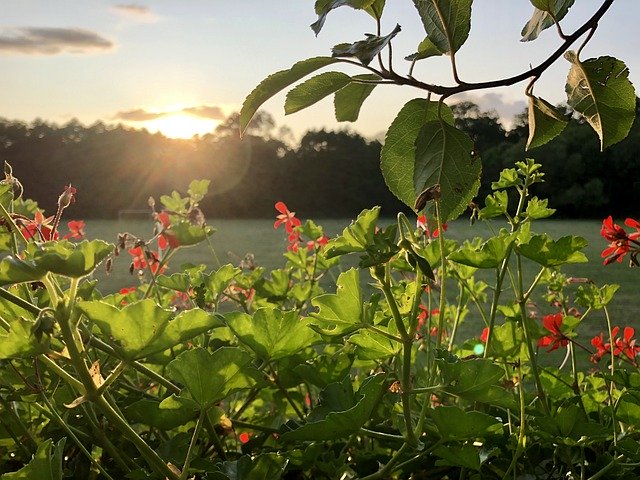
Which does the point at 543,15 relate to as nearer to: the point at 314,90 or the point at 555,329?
the point at 314,90

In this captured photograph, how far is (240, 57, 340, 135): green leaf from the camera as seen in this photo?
1.40 ft

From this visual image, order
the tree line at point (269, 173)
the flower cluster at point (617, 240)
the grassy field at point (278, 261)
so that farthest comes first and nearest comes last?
the tree line at point (269, 173)
the grassy field at point (278, 261)
the flower cluster at point (617, 240)

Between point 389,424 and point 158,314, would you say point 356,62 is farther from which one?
point 389,424

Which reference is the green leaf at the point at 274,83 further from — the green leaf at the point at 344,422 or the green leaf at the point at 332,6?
the green leaf at the point at 344,422

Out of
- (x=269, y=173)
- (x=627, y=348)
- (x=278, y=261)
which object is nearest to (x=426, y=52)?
(x=627, y=348)

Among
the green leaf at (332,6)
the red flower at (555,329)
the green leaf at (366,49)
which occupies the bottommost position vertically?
the red flower at (555,329)

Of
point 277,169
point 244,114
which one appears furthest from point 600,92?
point 277,169

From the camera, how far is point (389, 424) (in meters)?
0.57

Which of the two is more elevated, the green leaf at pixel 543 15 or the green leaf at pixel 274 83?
the green leaf at pixel 543 15

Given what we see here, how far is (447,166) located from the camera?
45 centimetres

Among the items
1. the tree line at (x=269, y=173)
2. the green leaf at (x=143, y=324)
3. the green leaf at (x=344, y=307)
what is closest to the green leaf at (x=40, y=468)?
the green leaf at (x=143, y=324)

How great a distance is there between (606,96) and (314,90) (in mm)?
193

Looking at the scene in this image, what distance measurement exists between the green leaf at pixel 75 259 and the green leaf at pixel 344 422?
15cm

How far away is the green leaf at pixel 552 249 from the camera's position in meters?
0.56
